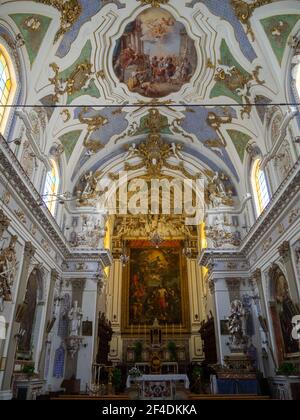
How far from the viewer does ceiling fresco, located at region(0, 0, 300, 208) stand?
11664 mm

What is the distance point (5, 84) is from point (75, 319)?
34.9 feet

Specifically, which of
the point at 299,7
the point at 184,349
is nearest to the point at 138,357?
the point at 184,349

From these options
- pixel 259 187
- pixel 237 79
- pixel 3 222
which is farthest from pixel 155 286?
pixel 3 222

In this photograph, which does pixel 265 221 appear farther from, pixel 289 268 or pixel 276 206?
pixel 289 268

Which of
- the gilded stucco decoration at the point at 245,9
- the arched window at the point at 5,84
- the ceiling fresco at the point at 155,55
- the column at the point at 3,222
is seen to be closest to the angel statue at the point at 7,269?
the column at the point at 3,222

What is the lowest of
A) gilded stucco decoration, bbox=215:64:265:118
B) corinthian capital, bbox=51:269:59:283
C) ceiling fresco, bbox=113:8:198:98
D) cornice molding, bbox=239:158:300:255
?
corinthian capital, bbox=51:269:59:283

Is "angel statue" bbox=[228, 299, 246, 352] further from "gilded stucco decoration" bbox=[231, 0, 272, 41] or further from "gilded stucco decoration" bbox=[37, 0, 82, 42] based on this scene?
"gilded stucco decoration" bbox=[37, 0, 82, 42]

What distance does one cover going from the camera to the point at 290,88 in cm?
1210

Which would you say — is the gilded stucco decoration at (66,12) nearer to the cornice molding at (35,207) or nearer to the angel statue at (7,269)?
the cornice molding at (35,207)

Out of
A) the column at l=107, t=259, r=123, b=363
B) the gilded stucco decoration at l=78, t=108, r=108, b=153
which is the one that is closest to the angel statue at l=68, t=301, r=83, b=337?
the gilded stucco decoration at l=78, t=108, r=108, b=153

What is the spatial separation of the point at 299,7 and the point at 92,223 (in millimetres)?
13430

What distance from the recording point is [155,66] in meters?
14.7

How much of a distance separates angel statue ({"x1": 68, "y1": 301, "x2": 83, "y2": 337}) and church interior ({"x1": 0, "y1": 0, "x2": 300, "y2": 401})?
17cm

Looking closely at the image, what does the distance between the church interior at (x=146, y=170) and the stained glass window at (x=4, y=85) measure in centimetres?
6
